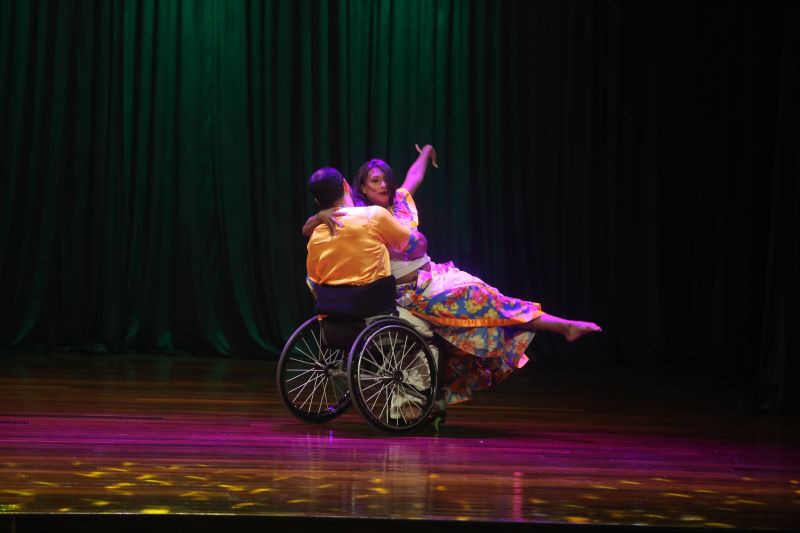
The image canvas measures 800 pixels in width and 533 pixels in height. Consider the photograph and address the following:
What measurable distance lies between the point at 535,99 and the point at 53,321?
3337mm

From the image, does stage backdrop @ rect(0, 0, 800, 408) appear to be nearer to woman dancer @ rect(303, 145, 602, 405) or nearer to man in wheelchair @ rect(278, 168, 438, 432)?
woman dancer @ rect(303, 145, 602, 405)

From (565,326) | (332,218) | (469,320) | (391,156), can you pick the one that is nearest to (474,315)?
(469,320)

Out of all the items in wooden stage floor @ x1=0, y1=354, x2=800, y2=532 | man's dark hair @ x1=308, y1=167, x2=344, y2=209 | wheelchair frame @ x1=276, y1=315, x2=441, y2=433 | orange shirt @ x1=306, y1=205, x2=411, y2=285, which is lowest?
wooden stage floor @ x1=0, y1=354, x2=800, y2=532

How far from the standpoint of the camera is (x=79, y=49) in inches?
239

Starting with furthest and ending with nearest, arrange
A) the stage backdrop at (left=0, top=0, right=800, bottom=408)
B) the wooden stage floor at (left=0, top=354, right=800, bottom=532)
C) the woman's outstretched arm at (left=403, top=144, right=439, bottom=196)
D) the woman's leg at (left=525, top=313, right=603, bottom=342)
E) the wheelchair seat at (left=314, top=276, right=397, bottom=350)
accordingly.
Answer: the stage backdrop at (left=0, top=0, right=800, bottom=408)
the woman's outstretched arm at (left=403, top=144, right=439, bottom=196)
the woman's leg at (left=525, top=313, right=603, bottom=342)
the wheelchair seat at (left=314, top=276, right=397, bottom=350)
the wooden stage floor at (left=0, top=354, right=800, bottom=532)

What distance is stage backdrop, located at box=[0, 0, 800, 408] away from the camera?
6.05 m

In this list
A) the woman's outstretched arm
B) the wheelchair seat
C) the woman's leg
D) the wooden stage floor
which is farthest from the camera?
the woman's outstretched arm

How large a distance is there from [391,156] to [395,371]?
3.07 m

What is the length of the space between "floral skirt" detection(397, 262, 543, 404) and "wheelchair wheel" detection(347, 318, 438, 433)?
0.21 metres

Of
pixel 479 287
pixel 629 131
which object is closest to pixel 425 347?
pixel 479 287

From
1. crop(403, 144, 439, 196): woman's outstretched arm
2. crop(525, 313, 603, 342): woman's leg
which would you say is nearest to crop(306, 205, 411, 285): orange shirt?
crop(403, 144, 439, 196): woman's outstretched arm

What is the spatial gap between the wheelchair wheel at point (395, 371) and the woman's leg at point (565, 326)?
44 cm

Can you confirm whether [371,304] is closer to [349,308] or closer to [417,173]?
[349,308]

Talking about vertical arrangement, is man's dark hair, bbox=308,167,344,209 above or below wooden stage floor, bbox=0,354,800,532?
above
